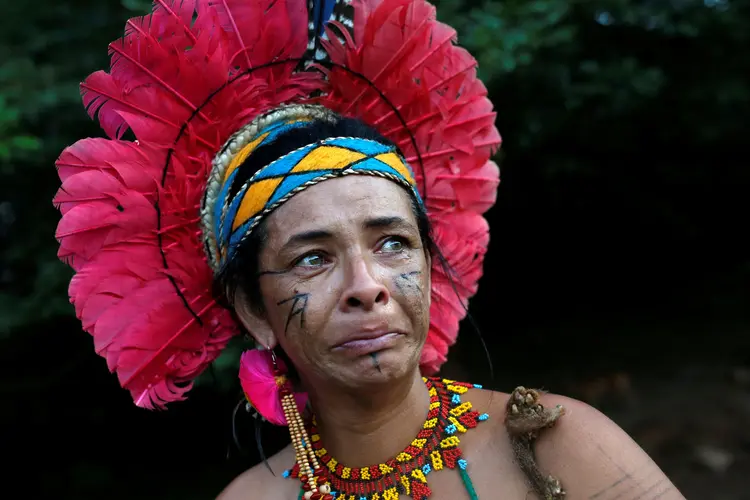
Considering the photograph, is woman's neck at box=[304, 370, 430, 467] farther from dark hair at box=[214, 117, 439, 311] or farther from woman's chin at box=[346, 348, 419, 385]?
dark hair at box=[214, 117, 439, 311]

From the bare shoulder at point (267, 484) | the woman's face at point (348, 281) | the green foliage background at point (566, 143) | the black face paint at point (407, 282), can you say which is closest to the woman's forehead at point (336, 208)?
the woman's face at point (348, 281)

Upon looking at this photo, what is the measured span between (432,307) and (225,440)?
9.16ft

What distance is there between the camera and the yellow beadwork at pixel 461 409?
1862 mm

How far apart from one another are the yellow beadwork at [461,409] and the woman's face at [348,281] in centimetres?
25

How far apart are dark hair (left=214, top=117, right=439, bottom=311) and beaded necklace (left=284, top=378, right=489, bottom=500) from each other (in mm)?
495

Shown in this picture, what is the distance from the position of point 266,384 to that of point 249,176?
0.64m

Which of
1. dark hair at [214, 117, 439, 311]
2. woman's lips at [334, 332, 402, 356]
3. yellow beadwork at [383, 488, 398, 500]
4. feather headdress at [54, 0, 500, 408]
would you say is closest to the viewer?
woman's lips at [334, 332, 402, 356]

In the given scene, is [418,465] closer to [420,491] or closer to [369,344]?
[420,491]

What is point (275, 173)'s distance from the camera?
1.81m

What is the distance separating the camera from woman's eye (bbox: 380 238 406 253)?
5.87 feet

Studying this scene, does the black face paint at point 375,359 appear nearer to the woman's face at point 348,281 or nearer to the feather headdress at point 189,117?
the woman's face at point 348,281

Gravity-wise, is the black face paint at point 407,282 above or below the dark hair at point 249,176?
below

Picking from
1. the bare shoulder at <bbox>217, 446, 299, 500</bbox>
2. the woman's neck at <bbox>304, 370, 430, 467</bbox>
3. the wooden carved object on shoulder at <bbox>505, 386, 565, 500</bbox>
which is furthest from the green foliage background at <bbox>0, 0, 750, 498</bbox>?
the wooden carved object on shoulder at <bbox>505, 386, 565, 500</bbox>

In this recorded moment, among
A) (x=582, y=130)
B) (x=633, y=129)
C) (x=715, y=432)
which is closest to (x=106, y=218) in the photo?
(x=582, y=130)
